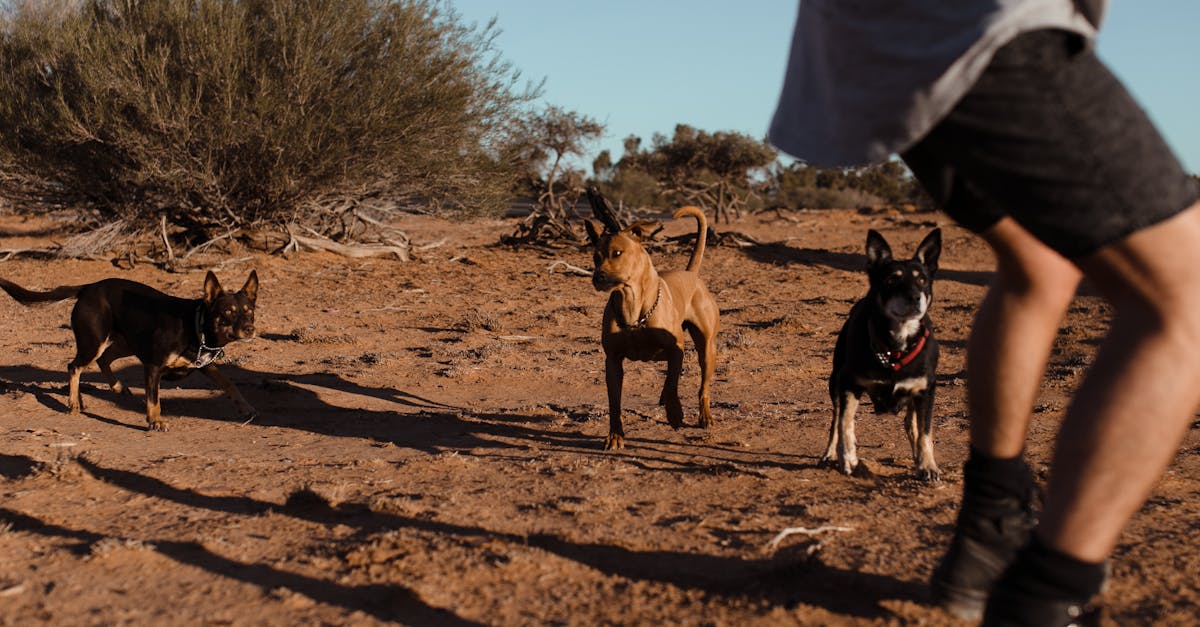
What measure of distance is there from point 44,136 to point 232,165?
2.57m

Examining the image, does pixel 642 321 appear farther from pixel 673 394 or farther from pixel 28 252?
pixel 28 252

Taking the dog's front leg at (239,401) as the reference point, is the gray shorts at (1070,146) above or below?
above

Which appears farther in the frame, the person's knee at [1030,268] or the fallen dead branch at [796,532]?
the fallen dead branch at [796,532]

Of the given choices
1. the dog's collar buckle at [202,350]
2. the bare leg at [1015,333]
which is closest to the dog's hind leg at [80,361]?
the dog's collar buckle at [202,350]

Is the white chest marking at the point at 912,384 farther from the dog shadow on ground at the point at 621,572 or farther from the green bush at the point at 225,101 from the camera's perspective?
the green bush at the point at 225,101

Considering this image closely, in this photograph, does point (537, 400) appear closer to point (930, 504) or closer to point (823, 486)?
point (823, 486)

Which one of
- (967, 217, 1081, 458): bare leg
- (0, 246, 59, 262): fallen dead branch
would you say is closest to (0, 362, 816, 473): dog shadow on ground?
(967, 217, 1081, 458): bare leg

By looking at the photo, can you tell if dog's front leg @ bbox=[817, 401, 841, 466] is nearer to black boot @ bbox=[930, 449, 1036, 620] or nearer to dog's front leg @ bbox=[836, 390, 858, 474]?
dog's front leg @ bbox=[836, 390, 858, 474]

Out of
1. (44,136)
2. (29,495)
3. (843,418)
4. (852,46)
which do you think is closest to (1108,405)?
(852,46)

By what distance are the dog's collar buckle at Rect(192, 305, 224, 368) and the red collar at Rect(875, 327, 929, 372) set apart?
4725mm

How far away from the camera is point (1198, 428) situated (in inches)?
228

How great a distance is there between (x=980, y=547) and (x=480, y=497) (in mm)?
2192

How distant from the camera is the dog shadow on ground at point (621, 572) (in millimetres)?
2688

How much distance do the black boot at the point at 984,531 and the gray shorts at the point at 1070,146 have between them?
0.74m
